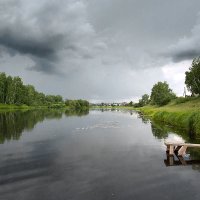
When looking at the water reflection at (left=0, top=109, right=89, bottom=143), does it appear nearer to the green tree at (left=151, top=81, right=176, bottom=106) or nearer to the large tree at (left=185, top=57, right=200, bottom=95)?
the large tree at (left=185, top=57, right=200, bottom=95)

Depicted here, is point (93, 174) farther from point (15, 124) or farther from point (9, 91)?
point (9, 91)

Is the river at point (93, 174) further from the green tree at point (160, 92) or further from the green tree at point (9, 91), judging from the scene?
the green tree at point (9, 91)

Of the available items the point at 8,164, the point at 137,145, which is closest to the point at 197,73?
the point at 137,145

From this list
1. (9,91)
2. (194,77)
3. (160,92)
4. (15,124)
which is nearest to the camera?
(15,124)

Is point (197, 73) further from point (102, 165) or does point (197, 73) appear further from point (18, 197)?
point (18, 197)

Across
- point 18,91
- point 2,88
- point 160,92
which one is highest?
point 2,88

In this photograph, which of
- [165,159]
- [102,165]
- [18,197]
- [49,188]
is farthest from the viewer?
[165,159]

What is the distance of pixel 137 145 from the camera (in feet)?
102

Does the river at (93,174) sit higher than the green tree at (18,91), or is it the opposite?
the green tree at (18,91)

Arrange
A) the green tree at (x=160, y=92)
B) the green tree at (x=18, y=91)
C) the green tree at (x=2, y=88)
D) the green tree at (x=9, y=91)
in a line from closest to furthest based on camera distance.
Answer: the green tree at (x=160, y=92), the green tree at (x=9, y=91), the green tree at (x=2, y=88), the green tree at (x=18, y=91)

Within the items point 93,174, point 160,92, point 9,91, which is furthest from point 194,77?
point 9,91

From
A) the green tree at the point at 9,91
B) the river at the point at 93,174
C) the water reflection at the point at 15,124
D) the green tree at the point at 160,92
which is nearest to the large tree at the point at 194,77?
the green tree at the point at 160,92

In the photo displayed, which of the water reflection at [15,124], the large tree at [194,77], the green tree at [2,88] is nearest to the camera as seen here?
the water reflection at [15,124]

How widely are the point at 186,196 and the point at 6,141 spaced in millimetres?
25205
